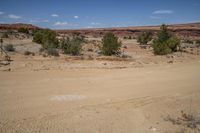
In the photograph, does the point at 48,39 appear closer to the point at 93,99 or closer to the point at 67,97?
the point at 67,97

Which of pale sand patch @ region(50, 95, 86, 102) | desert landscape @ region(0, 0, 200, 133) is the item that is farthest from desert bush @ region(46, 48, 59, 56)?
pale sand patch @ region(50, 95, 86, 102)

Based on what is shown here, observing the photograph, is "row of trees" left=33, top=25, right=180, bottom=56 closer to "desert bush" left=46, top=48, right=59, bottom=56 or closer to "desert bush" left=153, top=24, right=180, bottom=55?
"desert bush" left=153, top=24, right=180, bottom=55

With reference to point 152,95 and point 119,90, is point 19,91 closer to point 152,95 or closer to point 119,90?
point 119,90

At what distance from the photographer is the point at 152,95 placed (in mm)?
10789

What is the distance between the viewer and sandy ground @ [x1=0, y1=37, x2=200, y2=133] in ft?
24.2

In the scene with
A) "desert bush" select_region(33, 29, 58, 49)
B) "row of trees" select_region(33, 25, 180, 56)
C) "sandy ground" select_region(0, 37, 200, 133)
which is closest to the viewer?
"sandy ground" select_region(0, 37, 200, 133)

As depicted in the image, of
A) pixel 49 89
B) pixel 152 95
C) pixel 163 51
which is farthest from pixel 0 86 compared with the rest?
pixel 163 51

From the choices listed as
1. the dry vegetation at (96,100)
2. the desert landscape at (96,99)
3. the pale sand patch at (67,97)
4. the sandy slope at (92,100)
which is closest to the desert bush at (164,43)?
the desert landscape at (96,99)

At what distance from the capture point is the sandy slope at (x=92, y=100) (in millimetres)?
7387

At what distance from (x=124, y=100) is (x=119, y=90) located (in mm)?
1627

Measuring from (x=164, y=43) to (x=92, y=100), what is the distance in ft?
73.8

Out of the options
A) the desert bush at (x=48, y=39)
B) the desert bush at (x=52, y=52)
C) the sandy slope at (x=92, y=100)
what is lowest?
the sandy slope at (x=92, y=100)

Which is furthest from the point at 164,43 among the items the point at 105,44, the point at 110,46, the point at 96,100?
the point at 96,100

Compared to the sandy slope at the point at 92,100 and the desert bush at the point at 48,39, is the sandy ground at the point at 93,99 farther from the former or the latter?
the desert bush at the point at 48,39
